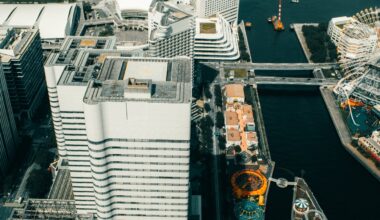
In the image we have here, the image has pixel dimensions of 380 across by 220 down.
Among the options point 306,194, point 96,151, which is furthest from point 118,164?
point 306,194

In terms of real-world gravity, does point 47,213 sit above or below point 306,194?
above

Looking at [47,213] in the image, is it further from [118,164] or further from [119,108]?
[119,108]

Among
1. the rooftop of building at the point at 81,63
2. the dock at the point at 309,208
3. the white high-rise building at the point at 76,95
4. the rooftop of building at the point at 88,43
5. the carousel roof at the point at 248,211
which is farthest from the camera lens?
the dock at the point at 309,208

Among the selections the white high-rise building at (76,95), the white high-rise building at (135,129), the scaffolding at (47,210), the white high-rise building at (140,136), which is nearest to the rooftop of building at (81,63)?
the white high-rise building at (76,95)

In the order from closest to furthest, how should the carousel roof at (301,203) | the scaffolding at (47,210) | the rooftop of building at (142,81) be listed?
the rooftop of building at (142,81) < the scaffolding at (47,210) < the carousel roof at (301,203)

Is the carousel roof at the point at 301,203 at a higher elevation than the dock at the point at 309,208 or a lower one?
higher

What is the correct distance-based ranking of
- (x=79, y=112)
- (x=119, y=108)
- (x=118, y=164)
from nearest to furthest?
(x=119, y=108), (x=118, y=164), (x=79, y=112)

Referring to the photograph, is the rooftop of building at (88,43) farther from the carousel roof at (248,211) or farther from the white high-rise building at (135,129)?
the carousel roof at (248,211)

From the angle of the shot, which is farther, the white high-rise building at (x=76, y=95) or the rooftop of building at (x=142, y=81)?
the white high-rise building at (x=76, y=95)

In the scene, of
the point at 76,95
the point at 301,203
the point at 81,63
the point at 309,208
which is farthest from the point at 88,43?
A: the point at 309,208
